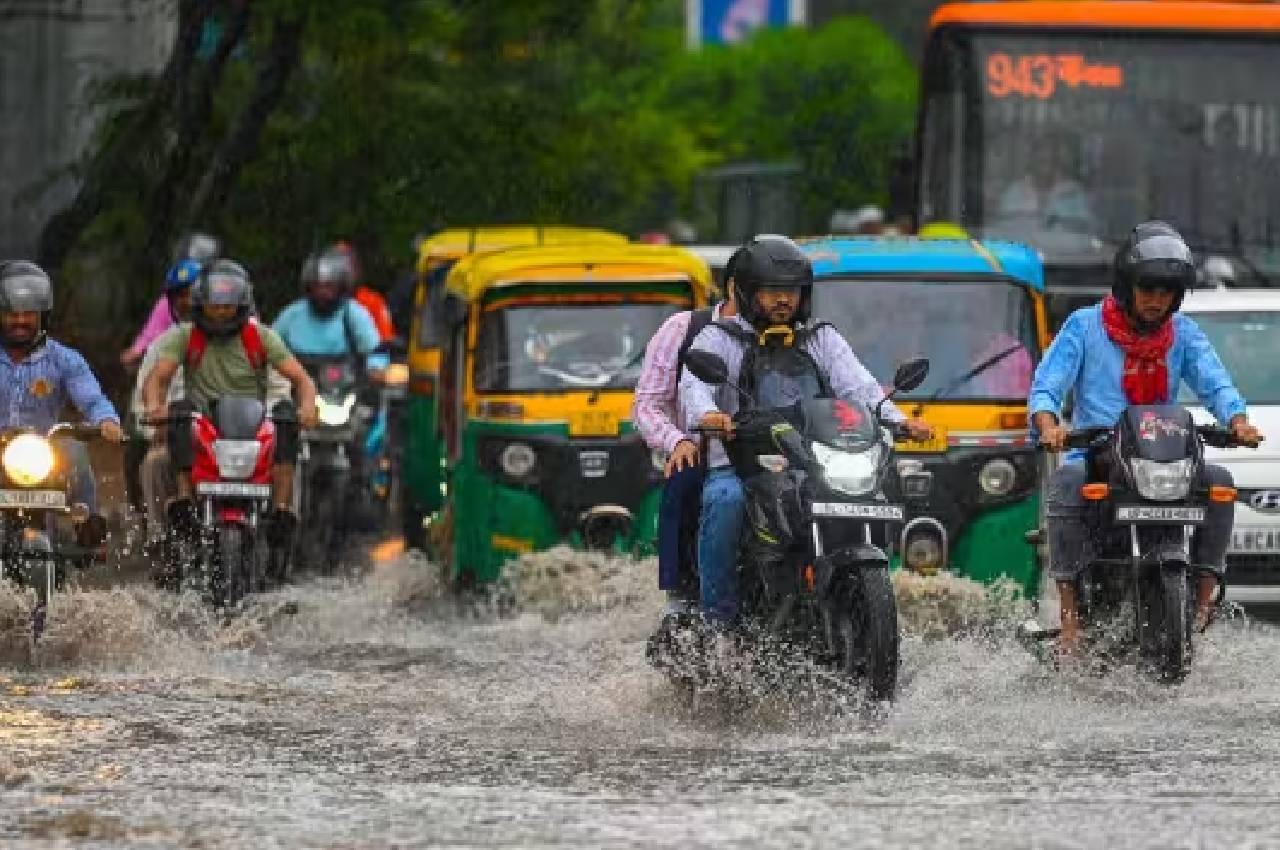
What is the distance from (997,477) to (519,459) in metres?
Result: 2.28

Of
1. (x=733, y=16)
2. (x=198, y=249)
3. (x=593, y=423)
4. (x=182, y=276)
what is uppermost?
(x=733, y=16)

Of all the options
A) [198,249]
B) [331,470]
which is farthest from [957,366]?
[198,249]

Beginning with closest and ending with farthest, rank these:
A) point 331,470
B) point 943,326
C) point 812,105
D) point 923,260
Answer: point 943,326 < point 923,260 < point 331,470 < point 812,105

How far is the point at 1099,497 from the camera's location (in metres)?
12.9

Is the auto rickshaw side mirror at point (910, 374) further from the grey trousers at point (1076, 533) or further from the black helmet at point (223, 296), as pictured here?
the black helmet at point (223, 296)

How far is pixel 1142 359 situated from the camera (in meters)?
13.4

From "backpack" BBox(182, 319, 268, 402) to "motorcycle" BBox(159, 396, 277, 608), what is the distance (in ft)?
2.75

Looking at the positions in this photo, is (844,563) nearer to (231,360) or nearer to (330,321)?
(231,360)

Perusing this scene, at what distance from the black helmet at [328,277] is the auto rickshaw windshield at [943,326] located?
4.65 metres

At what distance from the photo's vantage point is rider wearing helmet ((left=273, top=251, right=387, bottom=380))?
21188 millimetres

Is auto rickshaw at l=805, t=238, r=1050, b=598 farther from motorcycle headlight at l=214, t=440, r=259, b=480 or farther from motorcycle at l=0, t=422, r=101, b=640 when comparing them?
motorcycle at l=0, t=422, r=101, b=640

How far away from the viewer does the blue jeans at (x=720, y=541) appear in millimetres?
12281

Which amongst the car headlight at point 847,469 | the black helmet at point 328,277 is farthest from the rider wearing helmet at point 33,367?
the black helmet at point 328,277

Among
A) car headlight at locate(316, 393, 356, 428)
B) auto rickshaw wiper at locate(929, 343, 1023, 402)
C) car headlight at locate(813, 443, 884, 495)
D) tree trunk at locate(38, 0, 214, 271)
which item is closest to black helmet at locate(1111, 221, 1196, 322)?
car headlight at locate(813, 443, 884, 495)
